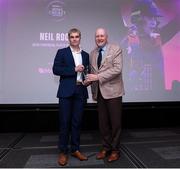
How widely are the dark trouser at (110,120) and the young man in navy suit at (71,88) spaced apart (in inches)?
9.0

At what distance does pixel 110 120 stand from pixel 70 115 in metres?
0.45

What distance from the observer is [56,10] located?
15.0ft

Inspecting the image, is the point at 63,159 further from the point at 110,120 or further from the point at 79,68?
the point at 79,68

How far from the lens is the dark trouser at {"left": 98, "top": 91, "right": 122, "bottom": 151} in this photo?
312 cm

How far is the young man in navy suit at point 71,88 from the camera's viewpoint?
9.93ft

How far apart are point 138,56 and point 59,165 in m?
2.37

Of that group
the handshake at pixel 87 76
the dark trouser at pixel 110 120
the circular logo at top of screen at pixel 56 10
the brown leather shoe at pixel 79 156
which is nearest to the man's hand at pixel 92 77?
the handshake at pixel 87 76

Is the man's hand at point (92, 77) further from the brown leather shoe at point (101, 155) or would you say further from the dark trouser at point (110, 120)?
the brown leather shoe at point (101, 155)

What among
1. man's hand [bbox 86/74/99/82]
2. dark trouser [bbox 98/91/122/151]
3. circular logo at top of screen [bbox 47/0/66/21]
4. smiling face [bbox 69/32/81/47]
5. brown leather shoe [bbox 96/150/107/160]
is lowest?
brown leather shoe [bbox 96/150/107/160]

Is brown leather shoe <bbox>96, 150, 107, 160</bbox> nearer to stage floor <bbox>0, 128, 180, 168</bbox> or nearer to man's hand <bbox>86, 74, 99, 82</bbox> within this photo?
stage floor <bbox>0, 128, 180, 168</bbox>

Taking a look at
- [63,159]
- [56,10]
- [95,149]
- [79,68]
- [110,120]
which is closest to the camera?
[79,68]

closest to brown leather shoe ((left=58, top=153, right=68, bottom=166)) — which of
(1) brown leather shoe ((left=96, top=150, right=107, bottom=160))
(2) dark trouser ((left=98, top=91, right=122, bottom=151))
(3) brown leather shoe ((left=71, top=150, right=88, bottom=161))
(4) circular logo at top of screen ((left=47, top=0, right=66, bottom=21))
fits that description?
(3) brown leather shoe ((left=71, top=150, right=88, bottom=161))

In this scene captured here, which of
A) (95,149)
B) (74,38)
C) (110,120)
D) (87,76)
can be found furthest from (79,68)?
(95,149)

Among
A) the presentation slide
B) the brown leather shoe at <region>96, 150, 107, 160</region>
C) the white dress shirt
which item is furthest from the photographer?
the presentation slide
